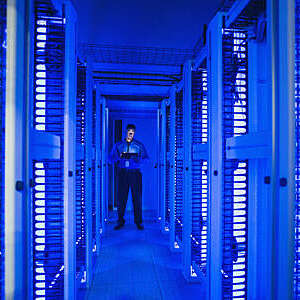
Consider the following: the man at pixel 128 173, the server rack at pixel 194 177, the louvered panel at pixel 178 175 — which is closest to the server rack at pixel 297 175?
the server rack at pixel 194 177

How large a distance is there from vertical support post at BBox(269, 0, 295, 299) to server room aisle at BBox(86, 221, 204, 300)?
1.82 metres

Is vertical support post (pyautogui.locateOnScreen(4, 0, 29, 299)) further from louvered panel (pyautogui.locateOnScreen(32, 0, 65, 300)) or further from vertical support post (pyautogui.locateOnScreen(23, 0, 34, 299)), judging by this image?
louvered panel (pyautogui.locateOnScreen(32, 0, 65, 300))

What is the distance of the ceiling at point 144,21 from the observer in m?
2.97

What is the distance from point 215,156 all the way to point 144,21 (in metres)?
2.05

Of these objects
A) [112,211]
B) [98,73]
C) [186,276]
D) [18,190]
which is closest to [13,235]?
[18,190]

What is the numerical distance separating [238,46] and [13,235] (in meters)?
1.93

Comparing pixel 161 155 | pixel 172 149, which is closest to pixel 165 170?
pixel 161 155

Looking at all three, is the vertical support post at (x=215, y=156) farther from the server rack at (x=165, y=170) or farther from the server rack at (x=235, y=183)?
the server rack at (x=165, y=170)

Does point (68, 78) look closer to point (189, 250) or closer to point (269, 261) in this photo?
point (269, 261)

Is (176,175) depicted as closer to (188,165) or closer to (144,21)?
(188,165)

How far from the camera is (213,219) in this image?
2.13 meters

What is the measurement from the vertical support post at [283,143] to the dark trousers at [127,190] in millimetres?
4519

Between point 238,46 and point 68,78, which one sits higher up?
point 238,46

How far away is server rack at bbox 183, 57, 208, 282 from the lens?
10.1 feet
